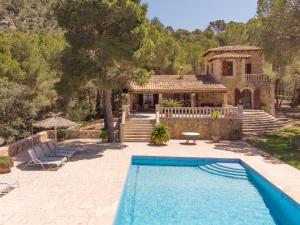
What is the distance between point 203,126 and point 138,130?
5.25 meters

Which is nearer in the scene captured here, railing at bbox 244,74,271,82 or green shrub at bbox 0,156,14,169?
green shrub at bbox 0,156,14,169

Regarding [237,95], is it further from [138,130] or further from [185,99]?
[138,130]

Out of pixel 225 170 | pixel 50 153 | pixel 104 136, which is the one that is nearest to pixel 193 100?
pixel 104 136

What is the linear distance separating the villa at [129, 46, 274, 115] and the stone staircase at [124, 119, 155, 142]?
6509mm

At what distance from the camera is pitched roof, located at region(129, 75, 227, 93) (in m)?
31.4

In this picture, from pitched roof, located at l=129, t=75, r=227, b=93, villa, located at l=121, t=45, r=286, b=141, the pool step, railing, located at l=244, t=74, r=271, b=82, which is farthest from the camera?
railing, located at l=244, t=74, r=271, b=82

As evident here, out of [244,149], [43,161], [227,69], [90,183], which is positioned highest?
[227,69]

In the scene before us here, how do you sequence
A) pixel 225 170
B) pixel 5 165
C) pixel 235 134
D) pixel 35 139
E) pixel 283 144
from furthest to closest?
pixel 235 134, pixel 283 144, pixel 35 139, pixel 225 170, pixel 5 165

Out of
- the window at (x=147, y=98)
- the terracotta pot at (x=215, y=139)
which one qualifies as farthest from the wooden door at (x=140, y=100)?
the terracotta pot at (x=215, y=139)

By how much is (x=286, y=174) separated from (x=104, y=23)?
47.0 feet

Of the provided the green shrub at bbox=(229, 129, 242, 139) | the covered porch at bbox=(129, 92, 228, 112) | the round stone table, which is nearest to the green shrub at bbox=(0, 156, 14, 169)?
the round stone table

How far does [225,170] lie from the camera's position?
16750mm

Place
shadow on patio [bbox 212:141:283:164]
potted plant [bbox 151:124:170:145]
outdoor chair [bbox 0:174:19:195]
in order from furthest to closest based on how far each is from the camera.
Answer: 1. potted plant [bbox 151:124:170:145]
2. shadow on patio [bbox 212:141:283:164]
3. outdoor chair [bbox 0:174:19:195]

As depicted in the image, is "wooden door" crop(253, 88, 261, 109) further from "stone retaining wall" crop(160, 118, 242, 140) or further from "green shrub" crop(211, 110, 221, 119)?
"green shrub" crop(211, 110, 221, 119)
